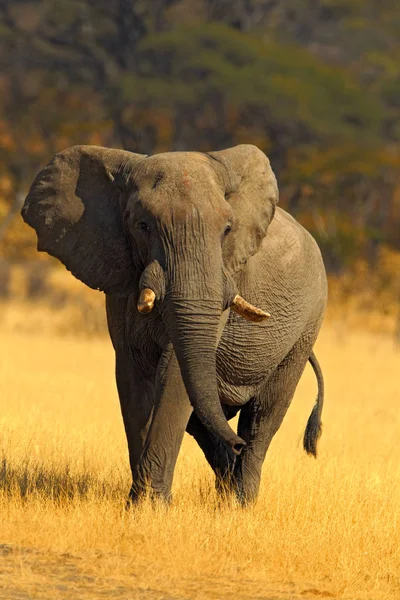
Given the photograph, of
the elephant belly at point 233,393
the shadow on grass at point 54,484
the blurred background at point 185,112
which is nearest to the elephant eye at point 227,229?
the elephant belly at point 233,393

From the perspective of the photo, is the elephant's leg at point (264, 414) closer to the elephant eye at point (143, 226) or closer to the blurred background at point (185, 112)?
the elephant eye at point (143, 226)

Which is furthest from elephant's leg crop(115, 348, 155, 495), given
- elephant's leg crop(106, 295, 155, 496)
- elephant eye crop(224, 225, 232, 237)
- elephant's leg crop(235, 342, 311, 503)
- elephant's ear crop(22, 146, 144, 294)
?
elephant's leg crop(235, 342, 311, 503)

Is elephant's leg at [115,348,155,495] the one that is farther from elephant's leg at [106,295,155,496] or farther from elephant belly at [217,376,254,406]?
elephant belly at [217,376,254,406]

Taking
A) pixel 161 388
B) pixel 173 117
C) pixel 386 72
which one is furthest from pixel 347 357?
pixel 161 388

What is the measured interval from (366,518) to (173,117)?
18711 millimetres

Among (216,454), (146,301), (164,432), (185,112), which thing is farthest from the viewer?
(185,112)

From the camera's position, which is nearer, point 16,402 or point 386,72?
point 16,402

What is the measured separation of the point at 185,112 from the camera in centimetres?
2511

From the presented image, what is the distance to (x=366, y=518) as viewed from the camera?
7.09 metres

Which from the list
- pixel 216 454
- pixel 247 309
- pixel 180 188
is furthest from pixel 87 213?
pixel 216 454

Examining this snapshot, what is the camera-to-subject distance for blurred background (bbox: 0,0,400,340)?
80.4ft

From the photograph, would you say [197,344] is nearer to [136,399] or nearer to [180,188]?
[180,188]

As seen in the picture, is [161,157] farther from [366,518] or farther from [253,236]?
[366,518]

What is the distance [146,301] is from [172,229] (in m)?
0.37
